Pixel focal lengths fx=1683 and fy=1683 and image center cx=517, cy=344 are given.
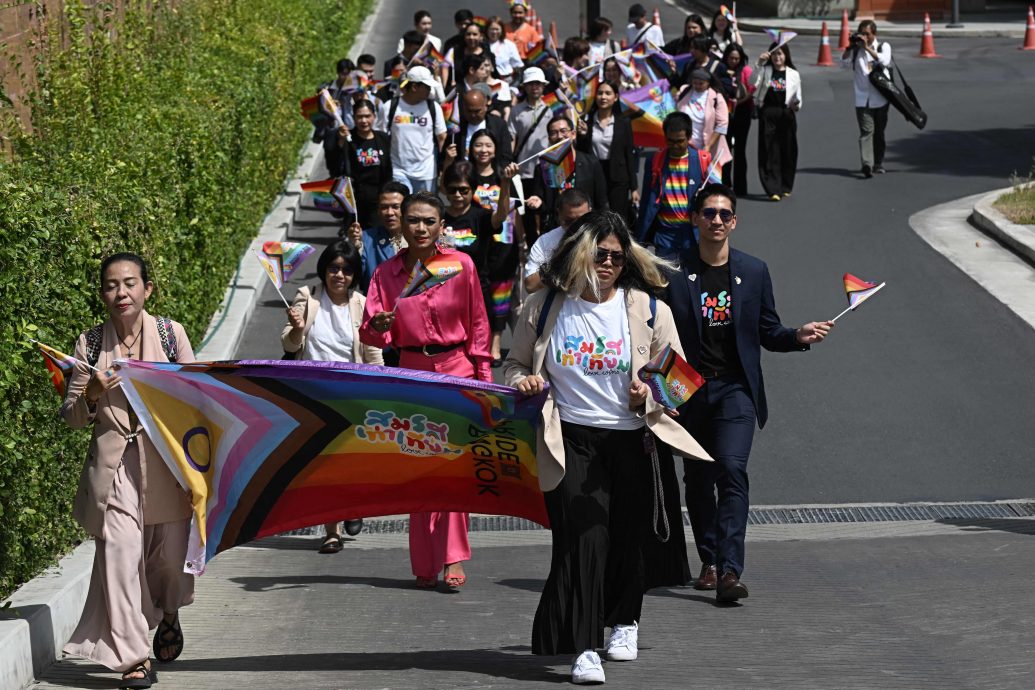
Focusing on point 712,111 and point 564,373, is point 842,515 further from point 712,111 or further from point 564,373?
point 712,111

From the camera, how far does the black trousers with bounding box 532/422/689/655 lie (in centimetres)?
679

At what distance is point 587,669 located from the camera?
6.67 m

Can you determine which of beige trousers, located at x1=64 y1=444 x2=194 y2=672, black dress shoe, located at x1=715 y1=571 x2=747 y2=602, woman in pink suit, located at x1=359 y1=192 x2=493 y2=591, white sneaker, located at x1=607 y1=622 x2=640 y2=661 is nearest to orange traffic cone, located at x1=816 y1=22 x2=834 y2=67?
woman in pink suit, located at x1=359 y1=192 x2=493 y2=591

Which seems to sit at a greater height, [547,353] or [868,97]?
[547,353]

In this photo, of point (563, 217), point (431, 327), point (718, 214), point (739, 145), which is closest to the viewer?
point (718, 214)

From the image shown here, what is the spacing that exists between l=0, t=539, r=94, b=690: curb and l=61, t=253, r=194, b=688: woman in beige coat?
0.65ft

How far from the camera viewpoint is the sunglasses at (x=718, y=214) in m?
8.16

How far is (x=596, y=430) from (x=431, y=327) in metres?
1.71

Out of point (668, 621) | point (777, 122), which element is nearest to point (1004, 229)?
point (777, 122)

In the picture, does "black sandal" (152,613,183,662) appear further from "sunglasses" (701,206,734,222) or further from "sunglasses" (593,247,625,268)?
"sunglasses" (701,206,734,222)

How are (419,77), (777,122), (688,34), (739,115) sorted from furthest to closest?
(688,34)
(739,115)
(777,122)
(419,77)

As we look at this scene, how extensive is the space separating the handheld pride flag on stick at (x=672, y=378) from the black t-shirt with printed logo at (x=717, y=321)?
4.97 ft

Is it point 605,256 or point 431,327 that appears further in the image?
point 431,327

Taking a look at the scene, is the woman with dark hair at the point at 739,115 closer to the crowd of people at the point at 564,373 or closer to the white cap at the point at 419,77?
the white cap at the point at 419,77
